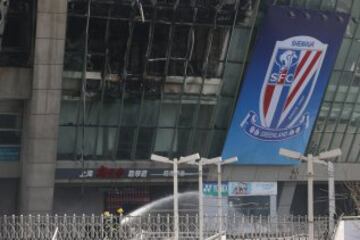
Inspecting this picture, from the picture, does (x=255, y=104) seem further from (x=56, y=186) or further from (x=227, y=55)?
(x=56, y=186)

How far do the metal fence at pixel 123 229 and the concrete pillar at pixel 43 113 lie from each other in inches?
206

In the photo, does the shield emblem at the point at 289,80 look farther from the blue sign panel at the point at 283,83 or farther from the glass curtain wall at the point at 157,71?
the glass curtain wall at the point at 157,71

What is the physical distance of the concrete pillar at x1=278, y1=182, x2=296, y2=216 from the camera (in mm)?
41969

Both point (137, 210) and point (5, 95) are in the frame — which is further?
point (137, 210)

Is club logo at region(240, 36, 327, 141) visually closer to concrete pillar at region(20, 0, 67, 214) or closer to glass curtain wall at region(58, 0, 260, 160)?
glass curtain wall at region(58, 0, 260, 160)

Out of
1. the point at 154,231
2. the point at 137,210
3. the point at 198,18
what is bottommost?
the point at 137,210

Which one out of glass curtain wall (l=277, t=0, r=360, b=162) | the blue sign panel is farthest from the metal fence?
glass curtain wall (l=277, t=0, r=360, b=162)

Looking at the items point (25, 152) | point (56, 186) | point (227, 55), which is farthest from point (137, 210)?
point (227, 55)

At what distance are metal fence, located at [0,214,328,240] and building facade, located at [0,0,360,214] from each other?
6.55 m

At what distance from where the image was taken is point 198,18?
34.0 m

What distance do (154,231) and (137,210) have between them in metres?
11.2

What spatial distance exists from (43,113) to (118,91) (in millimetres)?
3764

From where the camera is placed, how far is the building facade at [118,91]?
1298 inches

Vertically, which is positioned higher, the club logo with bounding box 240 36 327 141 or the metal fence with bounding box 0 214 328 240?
the club logo with bounding box 240 36 327 141
